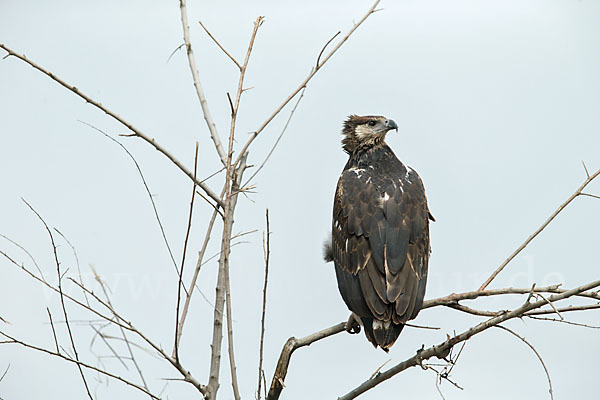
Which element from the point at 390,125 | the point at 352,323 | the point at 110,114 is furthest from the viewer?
the point at 390,125

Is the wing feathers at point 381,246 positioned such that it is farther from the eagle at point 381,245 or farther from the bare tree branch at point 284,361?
the bare tree branch at point 284,361

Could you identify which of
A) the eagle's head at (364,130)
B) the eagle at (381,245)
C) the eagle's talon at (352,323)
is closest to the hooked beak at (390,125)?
the eagle's head at (364,130)

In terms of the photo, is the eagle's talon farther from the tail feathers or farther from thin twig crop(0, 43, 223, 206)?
thin twig crop(0, 43, 223, 206)

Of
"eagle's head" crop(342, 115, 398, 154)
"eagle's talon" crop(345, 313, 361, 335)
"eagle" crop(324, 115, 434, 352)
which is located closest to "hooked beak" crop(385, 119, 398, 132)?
"eagle's head" crop(342, 115, 398, 154)

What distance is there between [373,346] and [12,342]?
2270 millimetres

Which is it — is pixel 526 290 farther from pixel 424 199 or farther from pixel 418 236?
pixel 424 199

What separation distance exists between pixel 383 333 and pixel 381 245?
0.69 meters

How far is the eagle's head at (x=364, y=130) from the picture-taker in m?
6.47

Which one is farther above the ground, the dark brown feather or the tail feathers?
the dark brown feather

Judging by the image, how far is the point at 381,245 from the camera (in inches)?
201

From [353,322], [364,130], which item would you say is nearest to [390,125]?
[364,130]

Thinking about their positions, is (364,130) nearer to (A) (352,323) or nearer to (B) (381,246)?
(B) (381,246)

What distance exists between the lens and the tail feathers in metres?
4.68

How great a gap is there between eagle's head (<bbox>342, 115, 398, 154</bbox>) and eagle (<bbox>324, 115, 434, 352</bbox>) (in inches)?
14.7
